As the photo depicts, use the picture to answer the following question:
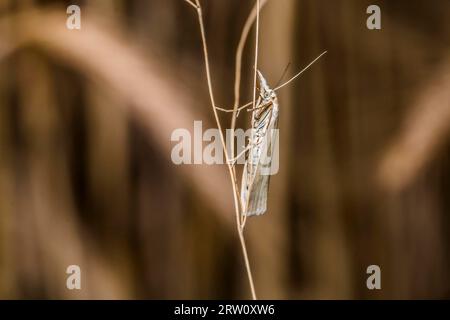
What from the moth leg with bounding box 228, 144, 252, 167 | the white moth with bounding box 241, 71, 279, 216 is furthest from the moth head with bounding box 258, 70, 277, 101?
the moth leg with bounding box 228, 144, 252, 167

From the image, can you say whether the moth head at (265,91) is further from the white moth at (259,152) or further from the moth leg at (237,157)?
the moth leg at (237,157)

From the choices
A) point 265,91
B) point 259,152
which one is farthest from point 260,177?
point 265,91

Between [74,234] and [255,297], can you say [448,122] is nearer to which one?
[255,297]

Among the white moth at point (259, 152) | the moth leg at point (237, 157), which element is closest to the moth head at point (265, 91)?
the white moth at point (259, 152)

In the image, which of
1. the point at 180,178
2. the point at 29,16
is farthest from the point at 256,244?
the point at 29,16

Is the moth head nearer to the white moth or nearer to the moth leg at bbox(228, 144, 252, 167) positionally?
the white moth

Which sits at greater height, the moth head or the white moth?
the moth head

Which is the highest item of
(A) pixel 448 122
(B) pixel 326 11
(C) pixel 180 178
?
(B) pixel 326 11

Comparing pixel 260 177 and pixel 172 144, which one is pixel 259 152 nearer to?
pixel 260 177
